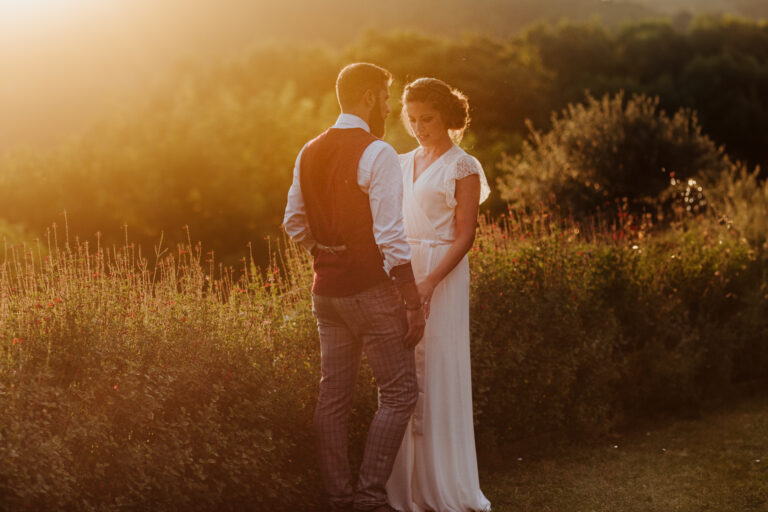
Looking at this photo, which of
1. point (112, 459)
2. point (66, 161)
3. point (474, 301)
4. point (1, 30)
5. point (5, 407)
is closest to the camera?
point (5, 407)

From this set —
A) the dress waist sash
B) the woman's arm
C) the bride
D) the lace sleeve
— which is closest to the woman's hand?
the woman's arm

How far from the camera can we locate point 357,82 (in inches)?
137

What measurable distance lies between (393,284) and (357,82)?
0.86 m

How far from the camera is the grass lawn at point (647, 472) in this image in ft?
15.4

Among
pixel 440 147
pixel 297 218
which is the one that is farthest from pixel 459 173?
pixel 297 218

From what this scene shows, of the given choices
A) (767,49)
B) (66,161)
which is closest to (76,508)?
(66,161)

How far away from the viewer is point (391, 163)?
335cm

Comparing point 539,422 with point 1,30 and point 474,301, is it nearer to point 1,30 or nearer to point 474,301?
point 474,301

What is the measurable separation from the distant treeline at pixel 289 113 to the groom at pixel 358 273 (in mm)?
1611

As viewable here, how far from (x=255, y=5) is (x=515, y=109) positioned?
25.1 metres

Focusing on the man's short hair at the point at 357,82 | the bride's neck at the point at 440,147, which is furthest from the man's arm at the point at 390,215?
the bride's neck at the point at 440,147

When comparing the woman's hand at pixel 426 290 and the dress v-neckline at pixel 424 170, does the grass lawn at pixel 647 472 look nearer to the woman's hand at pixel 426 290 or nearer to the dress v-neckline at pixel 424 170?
the woman's hand at pixel 426 290

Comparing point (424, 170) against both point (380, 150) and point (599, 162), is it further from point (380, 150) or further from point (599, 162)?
point (599, 162)

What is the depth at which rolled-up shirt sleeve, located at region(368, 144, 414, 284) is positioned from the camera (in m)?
3.33
